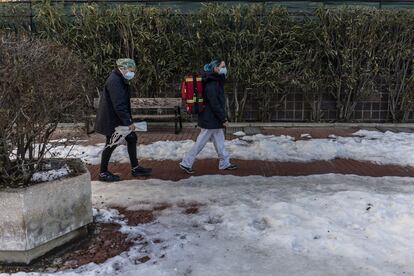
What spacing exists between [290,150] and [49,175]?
16.2ft

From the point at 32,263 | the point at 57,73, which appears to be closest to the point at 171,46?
the point at 57,73

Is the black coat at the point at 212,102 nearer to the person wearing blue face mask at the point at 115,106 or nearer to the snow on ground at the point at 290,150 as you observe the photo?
the person wearing blue face mask at the point at 115,106

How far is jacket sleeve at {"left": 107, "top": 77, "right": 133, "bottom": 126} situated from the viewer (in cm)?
622

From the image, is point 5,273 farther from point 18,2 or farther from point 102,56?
point 18,2

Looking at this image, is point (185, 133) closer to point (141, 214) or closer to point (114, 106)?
point (114, 106)

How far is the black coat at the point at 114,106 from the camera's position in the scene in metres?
6.23

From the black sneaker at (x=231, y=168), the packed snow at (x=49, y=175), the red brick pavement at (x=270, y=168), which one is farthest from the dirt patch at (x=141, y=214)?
the black sneaker at (x=231, y=168)

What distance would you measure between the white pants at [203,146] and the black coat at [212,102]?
158mm

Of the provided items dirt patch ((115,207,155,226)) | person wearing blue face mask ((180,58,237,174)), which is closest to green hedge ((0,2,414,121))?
person wearing blue face mask ((180,58,237,174))

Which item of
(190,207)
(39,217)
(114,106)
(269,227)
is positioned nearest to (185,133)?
(114,106)

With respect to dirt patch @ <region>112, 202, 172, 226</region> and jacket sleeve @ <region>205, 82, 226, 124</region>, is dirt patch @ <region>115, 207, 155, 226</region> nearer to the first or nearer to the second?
dirt patch @ <region>112, 202, 172, 226</region>

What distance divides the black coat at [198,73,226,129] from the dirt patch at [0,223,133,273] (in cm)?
253

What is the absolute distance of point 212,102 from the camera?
677 cm

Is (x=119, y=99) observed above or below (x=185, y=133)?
above
